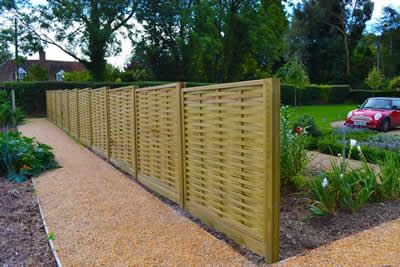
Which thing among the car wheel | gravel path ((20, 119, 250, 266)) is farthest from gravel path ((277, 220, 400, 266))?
the car wheel

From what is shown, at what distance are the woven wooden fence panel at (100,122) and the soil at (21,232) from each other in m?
2.34

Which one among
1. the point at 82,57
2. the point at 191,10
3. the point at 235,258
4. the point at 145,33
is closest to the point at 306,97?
the point at 191,10

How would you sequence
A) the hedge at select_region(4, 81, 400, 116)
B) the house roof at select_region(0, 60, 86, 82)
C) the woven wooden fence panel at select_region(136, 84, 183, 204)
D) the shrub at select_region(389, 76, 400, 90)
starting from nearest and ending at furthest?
the woven wooden fence panel at select_region(136, 84, 183, 204) < the hedge at select_region(4, 81, 400, 116) < the shrub at select_region(389, 76, 400, 90) < the house roof at select_region(0, 60, 86, 82)

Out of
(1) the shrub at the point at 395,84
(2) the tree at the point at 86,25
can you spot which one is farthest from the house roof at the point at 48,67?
(1) the shrub at the point at 395,84

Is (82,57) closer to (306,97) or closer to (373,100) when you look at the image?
(306,97)

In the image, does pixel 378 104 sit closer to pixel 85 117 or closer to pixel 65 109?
pixel 85 117

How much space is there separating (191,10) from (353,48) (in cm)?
2234

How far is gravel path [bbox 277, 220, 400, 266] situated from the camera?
8.79ft

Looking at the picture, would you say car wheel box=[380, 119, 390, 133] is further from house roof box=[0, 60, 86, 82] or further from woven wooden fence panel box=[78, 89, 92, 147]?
house roof box=[0, 60, 86, 82]

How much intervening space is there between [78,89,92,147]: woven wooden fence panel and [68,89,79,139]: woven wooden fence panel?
372mm

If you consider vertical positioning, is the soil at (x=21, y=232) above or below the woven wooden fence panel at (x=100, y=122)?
below

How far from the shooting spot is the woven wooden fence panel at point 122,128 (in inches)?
227

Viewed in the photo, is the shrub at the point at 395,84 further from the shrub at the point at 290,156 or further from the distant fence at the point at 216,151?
the distant fence at the point at 216,151

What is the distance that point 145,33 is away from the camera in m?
25.0
